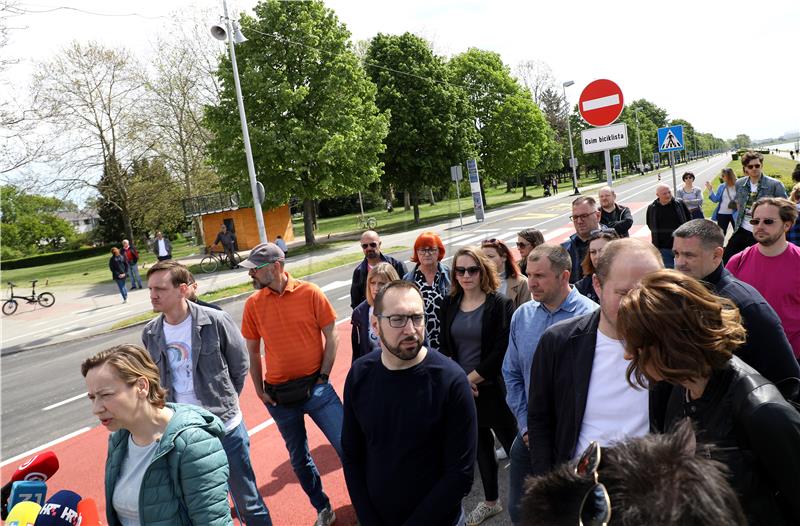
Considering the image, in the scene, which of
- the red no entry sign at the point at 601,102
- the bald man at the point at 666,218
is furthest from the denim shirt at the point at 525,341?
the bald man at the point at 666,218

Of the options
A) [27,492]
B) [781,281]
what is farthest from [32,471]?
[781,281]

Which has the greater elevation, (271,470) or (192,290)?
(192,290)

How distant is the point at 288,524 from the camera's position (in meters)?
4.25

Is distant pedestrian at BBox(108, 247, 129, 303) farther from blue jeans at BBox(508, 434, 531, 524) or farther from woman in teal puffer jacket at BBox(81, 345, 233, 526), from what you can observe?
blue jeans at BBox(508, 434, 531, 524)

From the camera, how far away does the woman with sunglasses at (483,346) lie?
3830 millimetres

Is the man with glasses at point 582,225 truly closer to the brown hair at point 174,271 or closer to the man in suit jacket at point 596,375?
the man in suit jacket at point 596,375

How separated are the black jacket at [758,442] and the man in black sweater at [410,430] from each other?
112 cm

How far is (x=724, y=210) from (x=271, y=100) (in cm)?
2319

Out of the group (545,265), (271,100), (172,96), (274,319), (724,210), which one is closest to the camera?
(545,265)

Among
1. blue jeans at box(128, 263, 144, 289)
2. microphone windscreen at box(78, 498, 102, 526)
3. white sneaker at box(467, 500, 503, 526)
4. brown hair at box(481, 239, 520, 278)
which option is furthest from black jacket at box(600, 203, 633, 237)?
blue jeans at box(128, 263, 144, 289)

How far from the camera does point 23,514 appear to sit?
2.10m

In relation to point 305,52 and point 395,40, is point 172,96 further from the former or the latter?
point 395,40

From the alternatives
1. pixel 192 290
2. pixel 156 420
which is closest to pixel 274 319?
pixel 192 290

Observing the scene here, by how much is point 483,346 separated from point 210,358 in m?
1.90
